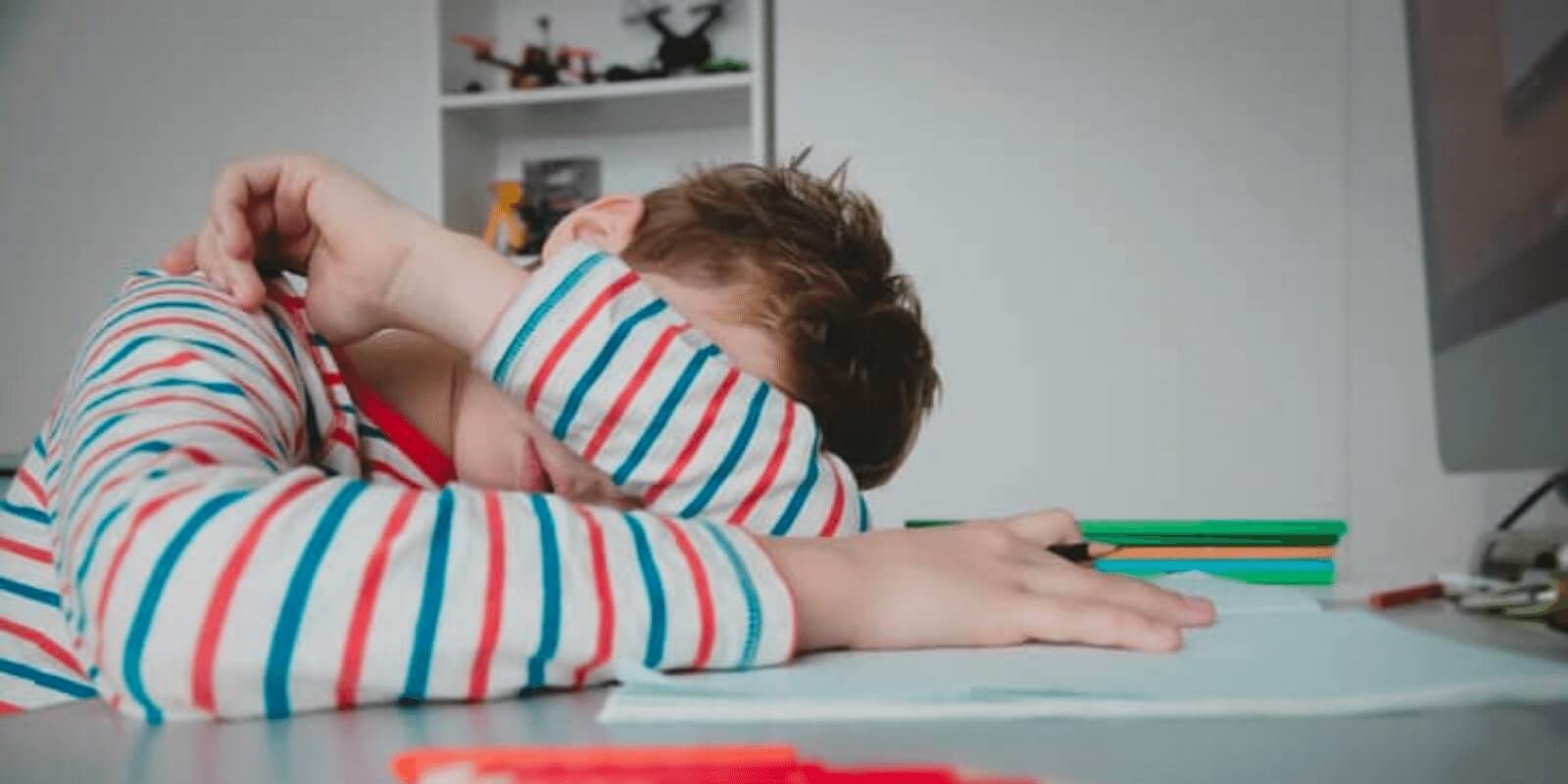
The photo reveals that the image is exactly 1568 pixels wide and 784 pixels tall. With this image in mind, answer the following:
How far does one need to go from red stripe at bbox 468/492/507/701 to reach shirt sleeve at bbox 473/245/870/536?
21 cm

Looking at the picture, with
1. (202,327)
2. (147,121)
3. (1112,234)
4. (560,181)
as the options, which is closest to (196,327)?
(202,327)

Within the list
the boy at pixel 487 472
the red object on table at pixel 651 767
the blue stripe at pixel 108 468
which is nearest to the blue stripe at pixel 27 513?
the boy at pixel 487 472

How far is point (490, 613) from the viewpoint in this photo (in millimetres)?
374

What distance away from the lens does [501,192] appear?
2471mm

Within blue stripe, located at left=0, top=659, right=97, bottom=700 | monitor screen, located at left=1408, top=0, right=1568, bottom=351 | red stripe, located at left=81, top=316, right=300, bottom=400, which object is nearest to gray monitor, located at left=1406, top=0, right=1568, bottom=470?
monitor screen, located at left=1408, top=0, right=1568, bottom=351

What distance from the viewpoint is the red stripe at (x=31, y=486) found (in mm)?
619

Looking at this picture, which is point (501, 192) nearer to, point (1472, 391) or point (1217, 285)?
point (1217, 285)

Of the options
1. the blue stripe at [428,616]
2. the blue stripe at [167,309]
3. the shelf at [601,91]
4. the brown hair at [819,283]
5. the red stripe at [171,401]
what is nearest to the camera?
the blue stripe at [428,616]

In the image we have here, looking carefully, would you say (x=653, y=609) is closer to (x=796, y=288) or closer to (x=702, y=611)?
(x=702, y=611)

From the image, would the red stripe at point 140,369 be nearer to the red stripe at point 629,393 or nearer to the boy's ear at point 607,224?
the red stripe at point 629,393

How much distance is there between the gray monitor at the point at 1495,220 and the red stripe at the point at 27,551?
0.67 metres

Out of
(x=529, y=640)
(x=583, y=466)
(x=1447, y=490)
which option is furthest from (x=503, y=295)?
(x=1447, y=490)

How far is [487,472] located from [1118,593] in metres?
0.41

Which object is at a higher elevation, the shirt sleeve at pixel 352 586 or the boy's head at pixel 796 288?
the boy's head at pixel 796 288
